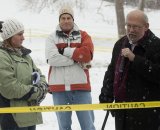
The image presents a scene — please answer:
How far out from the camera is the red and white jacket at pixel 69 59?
470 centimetres

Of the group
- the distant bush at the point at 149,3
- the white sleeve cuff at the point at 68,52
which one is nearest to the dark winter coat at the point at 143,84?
the white sleeve cuff at the point at 68,52

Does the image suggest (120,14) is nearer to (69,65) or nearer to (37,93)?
(69,65)

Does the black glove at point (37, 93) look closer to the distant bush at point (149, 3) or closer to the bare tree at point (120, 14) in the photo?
the bare tree at point (120, 14)

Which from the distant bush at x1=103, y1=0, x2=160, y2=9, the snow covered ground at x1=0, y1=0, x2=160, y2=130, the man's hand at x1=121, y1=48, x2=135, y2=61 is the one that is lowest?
the snow covered ground at x1=0, y1=0, x2=160, y2=130

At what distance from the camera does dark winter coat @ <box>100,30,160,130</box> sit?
10.9ft

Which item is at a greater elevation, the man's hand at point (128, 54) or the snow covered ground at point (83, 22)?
the man's hand at point (128, 54)

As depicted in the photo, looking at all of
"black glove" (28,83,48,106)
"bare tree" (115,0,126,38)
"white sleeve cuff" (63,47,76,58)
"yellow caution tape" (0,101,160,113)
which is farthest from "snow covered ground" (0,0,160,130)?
"black glove" (28,83,48,106)

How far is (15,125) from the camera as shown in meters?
3.74

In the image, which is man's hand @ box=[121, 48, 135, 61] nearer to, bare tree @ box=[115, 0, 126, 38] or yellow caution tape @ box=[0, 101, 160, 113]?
yellow caution tape @ box=[0, 101, 160, 113]

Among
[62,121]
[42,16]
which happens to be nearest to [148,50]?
[62,121]

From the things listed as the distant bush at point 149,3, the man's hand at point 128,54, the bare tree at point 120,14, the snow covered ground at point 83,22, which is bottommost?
the snow covered ground at point 83,22

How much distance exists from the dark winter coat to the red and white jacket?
1.12 meters

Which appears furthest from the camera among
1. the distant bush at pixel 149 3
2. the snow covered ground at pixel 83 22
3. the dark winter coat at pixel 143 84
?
the distant bush at pixel 149 3

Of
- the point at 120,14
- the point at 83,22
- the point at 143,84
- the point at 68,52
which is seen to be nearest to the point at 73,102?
the point at 68,52
